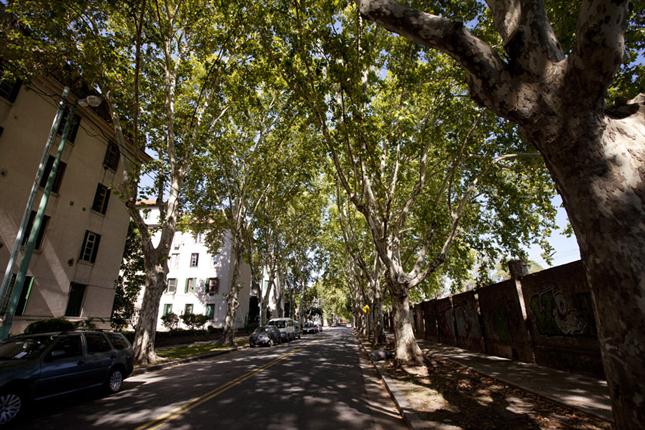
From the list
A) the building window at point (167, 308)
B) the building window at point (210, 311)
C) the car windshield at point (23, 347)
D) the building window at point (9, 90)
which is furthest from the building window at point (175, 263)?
the car windshield at point (23, 347)

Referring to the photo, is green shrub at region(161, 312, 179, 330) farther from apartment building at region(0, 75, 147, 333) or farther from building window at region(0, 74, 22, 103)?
building window at region(0, 74, 22, 103)

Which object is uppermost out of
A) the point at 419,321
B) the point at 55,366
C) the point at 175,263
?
the point at 175,263

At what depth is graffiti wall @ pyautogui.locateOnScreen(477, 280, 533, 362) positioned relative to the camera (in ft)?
39.2

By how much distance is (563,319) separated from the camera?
9.69 meters

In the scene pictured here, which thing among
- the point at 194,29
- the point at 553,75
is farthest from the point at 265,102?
the point at 553,75

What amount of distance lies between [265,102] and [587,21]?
1740 cm

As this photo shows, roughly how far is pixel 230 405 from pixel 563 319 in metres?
9.29

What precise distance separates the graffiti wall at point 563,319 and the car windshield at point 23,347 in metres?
12.6

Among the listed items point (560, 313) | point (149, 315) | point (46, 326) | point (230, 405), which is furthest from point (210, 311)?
point (560, 313)

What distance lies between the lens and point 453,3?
9273mm

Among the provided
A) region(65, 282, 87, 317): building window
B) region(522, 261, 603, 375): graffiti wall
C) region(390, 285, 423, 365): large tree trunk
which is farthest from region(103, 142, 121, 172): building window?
region(522, 261, 603, 375): graffiti wall

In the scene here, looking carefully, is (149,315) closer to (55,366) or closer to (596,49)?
(55,366)

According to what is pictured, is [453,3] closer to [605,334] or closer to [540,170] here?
[540,170]

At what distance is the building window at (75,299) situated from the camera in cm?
1720
